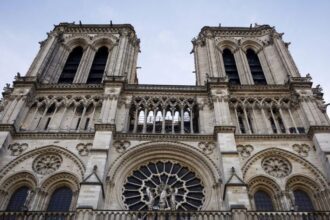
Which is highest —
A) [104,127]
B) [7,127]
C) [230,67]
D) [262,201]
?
[230,67]

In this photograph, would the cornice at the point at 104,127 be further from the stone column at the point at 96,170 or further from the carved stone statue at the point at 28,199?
the carved stone statue at the point at 28,199

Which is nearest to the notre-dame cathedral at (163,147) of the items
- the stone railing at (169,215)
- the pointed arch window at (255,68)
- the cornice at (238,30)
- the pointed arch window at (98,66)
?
the stone railing at (169,215)

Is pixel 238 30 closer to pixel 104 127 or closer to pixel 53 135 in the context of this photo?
pixel 104 127

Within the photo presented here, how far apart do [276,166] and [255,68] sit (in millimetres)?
10284

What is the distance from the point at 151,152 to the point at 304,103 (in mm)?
9022

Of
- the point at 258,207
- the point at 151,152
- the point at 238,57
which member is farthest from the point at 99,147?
the point at 238,57

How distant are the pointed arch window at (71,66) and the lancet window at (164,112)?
6.03m

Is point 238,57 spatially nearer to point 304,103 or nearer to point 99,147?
point 304,103

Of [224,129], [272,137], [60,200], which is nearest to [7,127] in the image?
[60,200]

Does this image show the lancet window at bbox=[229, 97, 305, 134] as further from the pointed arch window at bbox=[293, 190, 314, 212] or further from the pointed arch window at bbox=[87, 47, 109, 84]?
the pointed arch window at bbox=[87, 47, 109, 84]

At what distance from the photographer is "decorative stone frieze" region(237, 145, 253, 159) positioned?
1830 centimetres

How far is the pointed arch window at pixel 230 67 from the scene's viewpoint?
83.3 feet

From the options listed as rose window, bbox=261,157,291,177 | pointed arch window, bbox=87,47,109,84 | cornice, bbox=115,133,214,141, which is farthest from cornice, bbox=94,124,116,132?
rose window, bbox=261,157,291,177

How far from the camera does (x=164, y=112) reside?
21.0m
